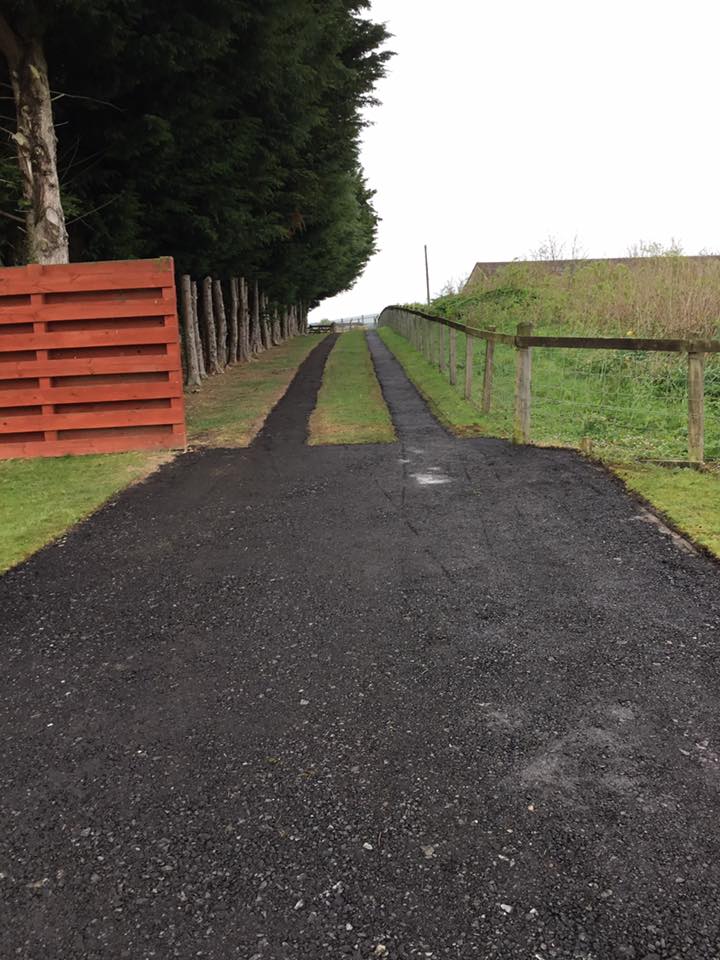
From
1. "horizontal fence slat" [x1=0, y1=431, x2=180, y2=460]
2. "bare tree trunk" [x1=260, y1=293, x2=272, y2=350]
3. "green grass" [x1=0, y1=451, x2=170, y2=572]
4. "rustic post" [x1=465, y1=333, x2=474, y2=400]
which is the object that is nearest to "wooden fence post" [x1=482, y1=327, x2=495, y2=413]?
"rustic post" [x1=465, y1=333, x2=474, y2=400]

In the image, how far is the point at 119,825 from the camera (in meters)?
2.45

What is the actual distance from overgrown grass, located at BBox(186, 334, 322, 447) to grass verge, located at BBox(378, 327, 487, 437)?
287 cm

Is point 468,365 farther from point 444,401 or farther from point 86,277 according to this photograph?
point 86,277

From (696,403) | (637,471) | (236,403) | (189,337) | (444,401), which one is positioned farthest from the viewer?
(189,337)

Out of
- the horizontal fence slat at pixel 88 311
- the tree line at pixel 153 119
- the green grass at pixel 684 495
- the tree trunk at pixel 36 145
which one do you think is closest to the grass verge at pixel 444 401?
the green grass at pixel 684 495

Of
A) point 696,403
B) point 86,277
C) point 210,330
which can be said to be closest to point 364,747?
point 696,403

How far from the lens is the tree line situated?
28.5ft

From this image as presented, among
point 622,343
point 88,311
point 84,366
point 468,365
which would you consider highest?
point 88,311

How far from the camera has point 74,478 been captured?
25.6 feet

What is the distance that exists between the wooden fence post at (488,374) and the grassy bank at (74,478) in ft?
11.5

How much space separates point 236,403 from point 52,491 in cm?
692

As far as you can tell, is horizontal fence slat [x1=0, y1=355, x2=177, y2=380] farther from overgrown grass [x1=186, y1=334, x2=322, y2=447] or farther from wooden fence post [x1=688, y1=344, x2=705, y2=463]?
wooden fence post [x1=688, y1=344, x2=705, y2=463]

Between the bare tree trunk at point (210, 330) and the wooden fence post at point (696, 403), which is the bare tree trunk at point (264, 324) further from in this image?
the wooden fence post at point (696, 403)

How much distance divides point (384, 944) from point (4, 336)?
8552 millimetres
